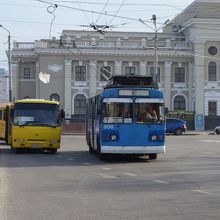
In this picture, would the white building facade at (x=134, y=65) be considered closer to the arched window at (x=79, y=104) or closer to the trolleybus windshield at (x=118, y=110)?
the arched window at (x=79, y=104)

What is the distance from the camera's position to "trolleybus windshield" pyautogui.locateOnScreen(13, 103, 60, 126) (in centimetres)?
2634

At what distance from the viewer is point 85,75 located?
75188mm

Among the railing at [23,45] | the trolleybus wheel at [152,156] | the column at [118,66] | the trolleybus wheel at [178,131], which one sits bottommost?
the trolleybus wheel at [178,131]

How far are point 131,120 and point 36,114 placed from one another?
21.0 ft

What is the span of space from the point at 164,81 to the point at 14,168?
5778cm

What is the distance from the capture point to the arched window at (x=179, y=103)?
76.3m

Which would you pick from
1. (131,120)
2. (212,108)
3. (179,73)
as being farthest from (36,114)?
(179,73)

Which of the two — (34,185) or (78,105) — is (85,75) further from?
(34,185)

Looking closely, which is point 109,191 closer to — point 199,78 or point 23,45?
point 199,78

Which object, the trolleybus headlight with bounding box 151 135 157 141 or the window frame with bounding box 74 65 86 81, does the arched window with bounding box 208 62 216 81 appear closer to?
the window frame with bounding box 74 65 86 81

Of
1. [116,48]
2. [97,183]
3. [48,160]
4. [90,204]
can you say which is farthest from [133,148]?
[116,48]

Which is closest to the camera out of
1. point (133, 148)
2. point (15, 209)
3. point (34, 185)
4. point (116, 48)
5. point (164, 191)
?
point (15, 209)

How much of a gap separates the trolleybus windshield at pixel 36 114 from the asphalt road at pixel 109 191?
543 cm

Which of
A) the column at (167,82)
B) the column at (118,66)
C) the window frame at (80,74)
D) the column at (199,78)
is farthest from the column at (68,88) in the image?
the column at (199,78)
